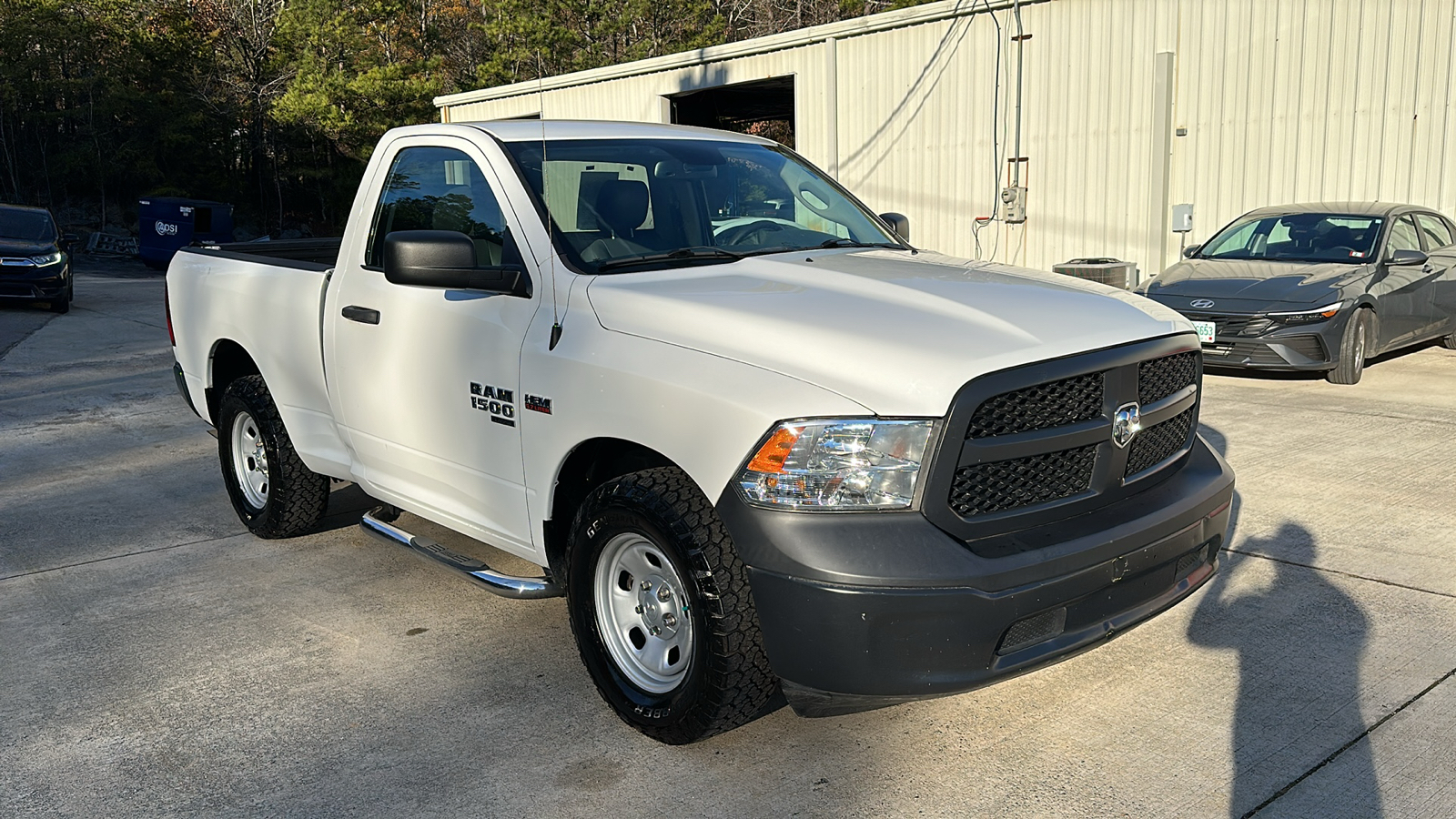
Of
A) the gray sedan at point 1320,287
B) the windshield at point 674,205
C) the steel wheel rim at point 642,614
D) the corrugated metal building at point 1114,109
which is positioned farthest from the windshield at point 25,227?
the steel wheel rim at point 642,614

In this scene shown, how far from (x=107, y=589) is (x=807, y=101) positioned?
1527 centimetres

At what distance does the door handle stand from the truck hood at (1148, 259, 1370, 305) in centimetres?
780

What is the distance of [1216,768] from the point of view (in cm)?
331

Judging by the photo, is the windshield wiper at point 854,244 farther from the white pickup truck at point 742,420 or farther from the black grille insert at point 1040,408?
the black grille insert at point 1040,408

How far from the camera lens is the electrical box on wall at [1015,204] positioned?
15977mm

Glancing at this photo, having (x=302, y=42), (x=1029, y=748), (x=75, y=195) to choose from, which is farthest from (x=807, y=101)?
(x=75, y=195)

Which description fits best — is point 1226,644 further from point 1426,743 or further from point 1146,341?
point 1146,341

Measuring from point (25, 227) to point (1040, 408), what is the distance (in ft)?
61.3

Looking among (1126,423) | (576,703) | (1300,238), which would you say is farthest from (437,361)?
(1300,238)

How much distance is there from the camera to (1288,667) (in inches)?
156

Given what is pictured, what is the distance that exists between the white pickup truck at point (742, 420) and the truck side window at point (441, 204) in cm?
1

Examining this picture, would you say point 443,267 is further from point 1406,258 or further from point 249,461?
point 1406,258

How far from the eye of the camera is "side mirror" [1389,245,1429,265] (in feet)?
32.9

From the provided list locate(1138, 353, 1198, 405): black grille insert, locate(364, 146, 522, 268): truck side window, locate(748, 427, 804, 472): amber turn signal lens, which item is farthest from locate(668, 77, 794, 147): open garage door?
locate(748, 427, 804, 472): amber turn signal lens
